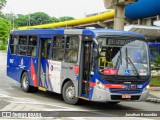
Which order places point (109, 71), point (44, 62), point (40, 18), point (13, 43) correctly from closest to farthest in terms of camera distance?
point (109, 71) < point (44, 62) < point (13, 43) < point (40, 18)

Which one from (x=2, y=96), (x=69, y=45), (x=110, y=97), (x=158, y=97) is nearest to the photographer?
(x=110, y=97)

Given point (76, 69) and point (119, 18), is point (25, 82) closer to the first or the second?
point (76, 69)

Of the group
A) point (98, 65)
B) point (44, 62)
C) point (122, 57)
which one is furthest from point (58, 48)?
point (122, 57)

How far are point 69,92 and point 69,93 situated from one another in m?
0.04

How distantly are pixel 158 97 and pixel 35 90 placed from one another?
16.7ft

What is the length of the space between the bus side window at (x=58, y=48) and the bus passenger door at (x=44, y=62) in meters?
0.48

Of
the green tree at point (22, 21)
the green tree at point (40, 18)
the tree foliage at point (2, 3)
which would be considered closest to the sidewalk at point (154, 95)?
the tree foliage at point (2, 3)

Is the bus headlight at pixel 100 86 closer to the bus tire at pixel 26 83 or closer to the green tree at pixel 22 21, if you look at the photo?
the bus tire at pixel 26 83

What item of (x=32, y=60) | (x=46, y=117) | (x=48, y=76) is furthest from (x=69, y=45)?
(x=46, y=117)

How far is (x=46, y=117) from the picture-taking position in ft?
37.0

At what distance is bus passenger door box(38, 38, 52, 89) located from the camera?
16469mm

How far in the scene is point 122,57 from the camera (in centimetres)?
1368

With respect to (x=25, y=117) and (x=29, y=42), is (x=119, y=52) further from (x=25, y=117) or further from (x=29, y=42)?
(x=29, y=42)

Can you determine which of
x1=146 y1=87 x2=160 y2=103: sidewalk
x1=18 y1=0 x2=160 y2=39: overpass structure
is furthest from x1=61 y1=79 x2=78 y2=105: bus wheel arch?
x1=18 y1=0 x2=160 y2=39: overpass structure
